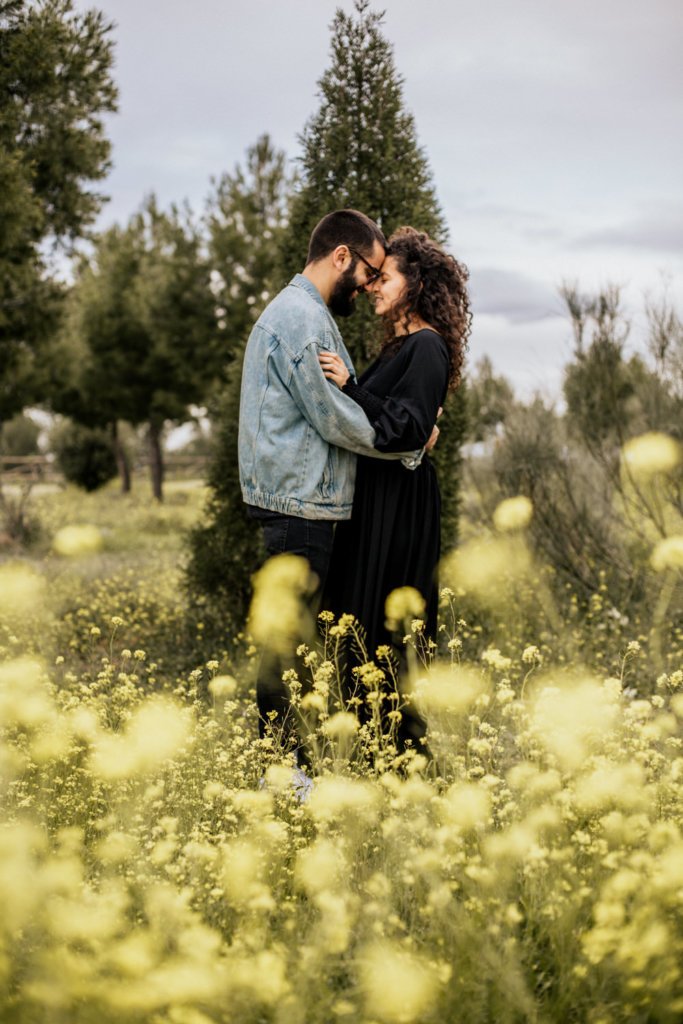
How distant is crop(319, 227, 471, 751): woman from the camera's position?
3.37 metres

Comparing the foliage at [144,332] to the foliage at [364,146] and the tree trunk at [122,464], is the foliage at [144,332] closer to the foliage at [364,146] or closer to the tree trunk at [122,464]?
the tree trunk at [122,464]

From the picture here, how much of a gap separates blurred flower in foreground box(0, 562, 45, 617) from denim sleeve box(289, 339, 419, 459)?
13.6 ft

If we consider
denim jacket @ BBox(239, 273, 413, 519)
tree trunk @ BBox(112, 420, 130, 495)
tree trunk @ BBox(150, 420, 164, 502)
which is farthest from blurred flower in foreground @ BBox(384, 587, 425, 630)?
tree trunk @ BBox(112, 420, 130, 495)

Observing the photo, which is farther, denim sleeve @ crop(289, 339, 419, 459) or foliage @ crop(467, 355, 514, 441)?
foliage @ crop(467, 355, 514, 441)

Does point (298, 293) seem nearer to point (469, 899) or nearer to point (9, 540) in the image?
point (469, 899)

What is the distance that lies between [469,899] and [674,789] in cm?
74

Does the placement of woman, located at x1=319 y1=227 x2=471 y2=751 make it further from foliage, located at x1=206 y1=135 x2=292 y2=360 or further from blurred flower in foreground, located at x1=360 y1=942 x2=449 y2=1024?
foliage, located at x1=206 y1=135 x2=292 y2=360

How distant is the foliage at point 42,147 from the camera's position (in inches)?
228

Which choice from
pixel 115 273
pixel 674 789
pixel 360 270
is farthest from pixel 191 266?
pixel 674 789

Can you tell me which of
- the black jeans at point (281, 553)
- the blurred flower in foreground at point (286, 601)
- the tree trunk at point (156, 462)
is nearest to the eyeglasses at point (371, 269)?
the black jeans at point (281, 553)

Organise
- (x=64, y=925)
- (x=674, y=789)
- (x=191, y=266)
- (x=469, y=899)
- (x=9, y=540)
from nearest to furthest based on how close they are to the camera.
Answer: (x=64, y=925) → (x=469, y=899) → (x=674, y=789) → (x=9, y=540) → (x=191, y=266)

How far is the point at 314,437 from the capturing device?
3234 millimetres

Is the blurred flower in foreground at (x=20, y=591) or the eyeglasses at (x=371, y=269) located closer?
the eyeglasses at (x=371, y=269)

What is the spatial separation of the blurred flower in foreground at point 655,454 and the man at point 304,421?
3456 millimetres
